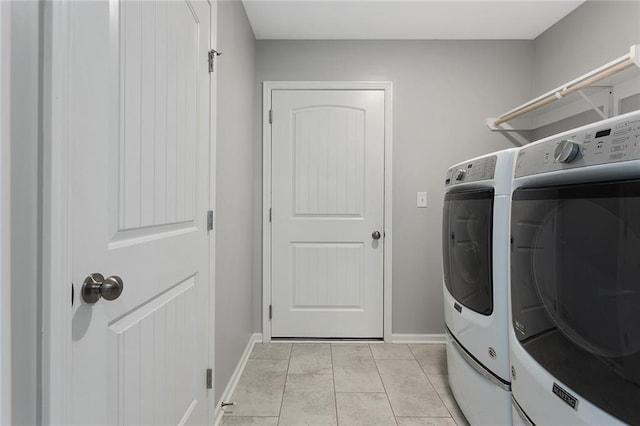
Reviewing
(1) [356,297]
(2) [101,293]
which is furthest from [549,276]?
(1) [356,297]

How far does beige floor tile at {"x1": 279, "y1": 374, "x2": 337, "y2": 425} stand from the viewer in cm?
157

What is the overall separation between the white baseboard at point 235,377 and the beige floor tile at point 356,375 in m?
0.60

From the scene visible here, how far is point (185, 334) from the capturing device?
3.86 ft

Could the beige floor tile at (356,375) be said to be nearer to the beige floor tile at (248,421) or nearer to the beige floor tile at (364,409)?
the beige floor tile at (364,409)

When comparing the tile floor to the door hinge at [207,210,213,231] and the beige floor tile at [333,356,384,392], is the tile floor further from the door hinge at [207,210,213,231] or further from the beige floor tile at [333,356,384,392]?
the door hinge at [207,210,213,231]

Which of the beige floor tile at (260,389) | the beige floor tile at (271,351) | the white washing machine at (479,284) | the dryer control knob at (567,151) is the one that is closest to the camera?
the dryer control knob at (567,151)

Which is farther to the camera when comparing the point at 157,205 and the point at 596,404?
the point at 157,205

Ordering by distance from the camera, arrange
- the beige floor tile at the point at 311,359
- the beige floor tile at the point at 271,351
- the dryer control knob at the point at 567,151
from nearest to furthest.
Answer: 1. the dryer control knob at the point at 567,151
2. the beige floor tile at the point at 311,359
3. the beige floor tile at the point at 271,351

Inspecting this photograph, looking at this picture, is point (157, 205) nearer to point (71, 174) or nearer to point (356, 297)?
point (71, 174)

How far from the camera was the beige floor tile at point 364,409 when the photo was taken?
1566 mm

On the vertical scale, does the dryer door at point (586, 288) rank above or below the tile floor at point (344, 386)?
above

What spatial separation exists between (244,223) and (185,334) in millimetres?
1064

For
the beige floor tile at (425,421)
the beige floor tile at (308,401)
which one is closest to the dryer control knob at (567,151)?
the beige floor tile at (425,421)

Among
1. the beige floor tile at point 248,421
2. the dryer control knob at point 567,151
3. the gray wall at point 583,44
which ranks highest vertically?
the gray wall at point 583,44
